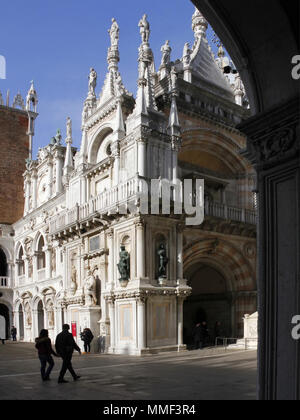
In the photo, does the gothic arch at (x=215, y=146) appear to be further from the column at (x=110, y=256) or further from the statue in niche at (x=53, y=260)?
the statue in niche at (x=53, y=260)

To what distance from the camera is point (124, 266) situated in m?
19.9

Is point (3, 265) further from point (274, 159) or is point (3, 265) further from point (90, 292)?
point (274, 159)

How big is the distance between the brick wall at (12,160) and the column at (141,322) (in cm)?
2041

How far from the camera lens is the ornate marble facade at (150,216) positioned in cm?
1991

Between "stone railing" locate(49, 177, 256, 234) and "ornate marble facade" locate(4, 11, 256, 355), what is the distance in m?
0.06

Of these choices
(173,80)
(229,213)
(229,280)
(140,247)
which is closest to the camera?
(140,247)

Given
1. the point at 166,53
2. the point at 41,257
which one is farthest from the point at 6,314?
the point at 166,53

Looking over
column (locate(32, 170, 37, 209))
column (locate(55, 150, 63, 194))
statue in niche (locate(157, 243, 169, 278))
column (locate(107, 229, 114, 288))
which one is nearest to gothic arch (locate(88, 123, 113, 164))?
column (locate(55, 150, 63, 194))

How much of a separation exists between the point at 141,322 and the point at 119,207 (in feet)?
15.1

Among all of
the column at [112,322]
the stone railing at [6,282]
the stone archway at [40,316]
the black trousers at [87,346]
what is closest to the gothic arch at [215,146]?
the column at [112,322]

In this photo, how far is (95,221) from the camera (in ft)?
72.6

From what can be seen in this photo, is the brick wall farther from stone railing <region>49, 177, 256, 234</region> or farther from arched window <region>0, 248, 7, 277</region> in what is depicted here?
stone railing <region>49, 177, 256, 234</region>

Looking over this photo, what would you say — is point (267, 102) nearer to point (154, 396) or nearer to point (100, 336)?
point (154, 396)

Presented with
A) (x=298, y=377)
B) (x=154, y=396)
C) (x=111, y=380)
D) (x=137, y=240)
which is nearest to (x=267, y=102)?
(x=298, y=377)
